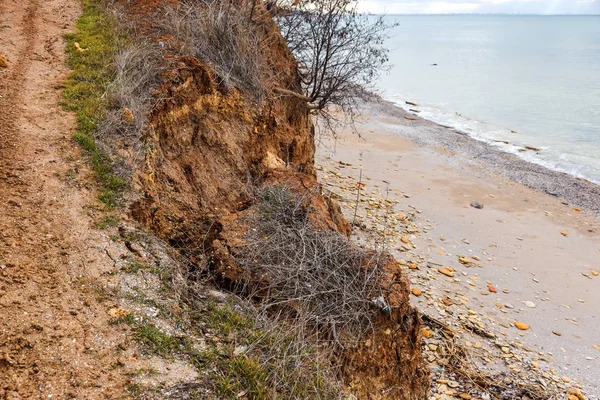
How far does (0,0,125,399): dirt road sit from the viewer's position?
2.97m

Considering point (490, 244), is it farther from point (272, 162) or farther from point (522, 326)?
point (272, 162)

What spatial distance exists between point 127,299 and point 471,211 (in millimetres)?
10566

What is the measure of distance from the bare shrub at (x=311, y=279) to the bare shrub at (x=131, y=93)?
75.2 inches

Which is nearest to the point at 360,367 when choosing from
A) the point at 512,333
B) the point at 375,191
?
the point at 512,333

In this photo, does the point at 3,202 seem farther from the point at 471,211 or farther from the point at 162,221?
the point at 471,211

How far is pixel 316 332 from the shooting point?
4.17 metres

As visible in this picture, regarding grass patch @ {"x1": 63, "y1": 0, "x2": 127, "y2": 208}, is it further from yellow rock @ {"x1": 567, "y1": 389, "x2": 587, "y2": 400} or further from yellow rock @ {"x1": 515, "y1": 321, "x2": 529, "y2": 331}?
yellow rock @ {"x1": 515, "y1": 321, "x2": 529, "y2": 331}

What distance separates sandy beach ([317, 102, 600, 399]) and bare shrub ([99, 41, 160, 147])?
331cm

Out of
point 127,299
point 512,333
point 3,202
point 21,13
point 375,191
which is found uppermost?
point 21,13

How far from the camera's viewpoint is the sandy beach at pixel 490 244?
6.89 m

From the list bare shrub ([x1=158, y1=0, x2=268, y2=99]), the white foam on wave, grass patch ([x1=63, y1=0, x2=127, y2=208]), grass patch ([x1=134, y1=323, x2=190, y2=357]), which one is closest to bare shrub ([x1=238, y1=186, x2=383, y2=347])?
grass patch ([x1=134, y1=323, x2=190, y2=357])

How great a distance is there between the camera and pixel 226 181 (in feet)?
21.0

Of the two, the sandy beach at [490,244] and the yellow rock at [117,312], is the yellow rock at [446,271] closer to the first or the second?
the sandy beach at [490,244]

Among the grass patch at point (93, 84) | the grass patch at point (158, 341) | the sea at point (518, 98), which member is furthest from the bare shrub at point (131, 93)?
the sea at point (518, 98)
